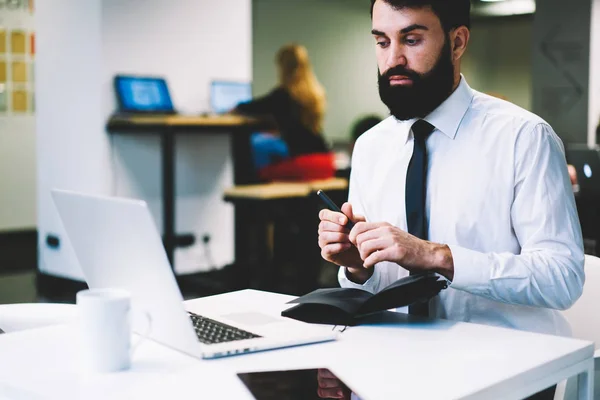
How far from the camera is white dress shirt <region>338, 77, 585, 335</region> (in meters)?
1.48

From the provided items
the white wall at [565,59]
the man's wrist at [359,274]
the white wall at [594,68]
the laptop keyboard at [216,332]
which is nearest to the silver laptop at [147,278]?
the laptop keyboard at [216,332]

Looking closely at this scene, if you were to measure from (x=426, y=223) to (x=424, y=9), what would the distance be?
47cm

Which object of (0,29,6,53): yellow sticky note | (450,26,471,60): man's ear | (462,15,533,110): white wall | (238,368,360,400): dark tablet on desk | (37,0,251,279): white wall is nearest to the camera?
(238,368,360,400): dark tablet on desk

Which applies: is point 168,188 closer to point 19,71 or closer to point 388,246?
point 19,71

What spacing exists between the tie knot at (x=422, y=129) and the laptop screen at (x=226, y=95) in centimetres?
402

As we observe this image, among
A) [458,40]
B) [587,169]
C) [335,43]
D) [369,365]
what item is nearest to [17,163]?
[335,43]

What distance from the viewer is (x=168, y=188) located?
5.21 m

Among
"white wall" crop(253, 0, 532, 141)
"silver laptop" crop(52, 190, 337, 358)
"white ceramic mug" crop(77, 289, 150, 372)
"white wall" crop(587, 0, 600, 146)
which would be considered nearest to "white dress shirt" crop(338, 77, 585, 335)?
"silver laptop" crop(52, 190, 337, 358)

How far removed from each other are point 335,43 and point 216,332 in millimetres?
9412

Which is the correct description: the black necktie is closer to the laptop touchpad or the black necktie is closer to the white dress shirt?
the white dress shirt

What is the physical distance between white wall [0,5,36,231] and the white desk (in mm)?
6842

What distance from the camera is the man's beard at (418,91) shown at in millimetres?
1699

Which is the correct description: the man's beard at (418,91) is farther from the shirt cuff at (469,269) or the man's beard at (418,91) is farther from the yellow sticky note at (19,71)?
the yellow sticky note at (19,71)

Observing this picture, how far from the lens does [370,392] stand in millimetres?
980
